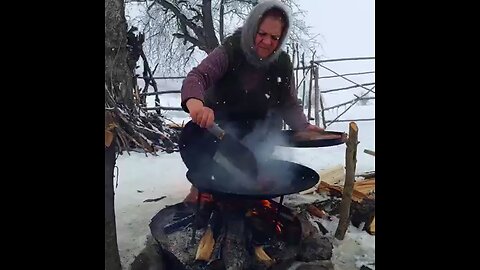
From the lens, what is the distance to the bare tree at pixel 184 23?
1203 millimetres

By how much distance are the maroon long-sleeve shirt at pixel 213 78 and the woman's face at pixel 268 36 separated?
0.06 metres

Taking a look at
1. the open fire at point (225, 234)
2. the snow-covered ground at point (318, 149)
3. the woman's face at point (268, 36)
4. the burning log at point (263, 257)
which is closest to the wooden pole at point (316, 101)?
the snow-covered ground at point (318, 149)

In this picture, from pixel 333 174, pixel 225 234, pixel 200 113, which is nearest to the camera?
pixel 200 113

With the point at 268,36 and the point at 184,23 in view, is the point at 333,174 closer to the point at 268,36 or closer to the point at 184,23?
the point at 268,36

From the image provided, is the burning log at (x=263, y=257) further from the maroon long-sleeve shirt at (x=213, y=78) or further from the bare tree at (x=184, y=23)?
the bare tree at (x=184, y=23)

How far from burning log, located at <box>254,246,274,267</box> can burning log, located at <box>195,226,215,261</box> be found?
13 cm

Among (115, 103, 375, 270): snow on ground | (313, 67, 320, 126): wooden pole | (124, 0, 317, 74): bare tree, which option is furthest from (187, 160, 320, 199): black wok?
(124, 0, 317, 74): bare tree

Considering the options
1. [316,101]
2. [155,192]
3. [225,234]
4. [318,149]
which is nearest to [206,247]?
[225,234]

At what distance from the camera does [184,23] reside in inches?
47.4

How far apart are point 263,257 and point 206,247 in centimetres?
16

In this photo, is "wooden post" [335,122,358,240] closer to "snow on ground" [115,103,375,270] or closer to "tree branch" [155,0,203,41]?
"snow on ground" [115,103,375,270]

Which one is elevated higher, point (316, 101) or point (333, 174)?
point (316, 101)
